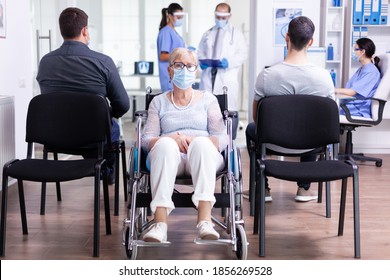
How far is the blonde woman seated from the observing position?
2.77 meters

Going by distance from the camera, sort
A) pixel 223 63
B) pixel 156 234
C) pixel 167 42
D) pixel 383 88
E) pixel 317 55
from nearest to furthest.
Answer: pixel 156 234
pixel 383 88
pixel 317 55
pixel 223 63
pixel 167 42

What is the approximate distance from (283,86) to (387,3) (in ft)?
10.1

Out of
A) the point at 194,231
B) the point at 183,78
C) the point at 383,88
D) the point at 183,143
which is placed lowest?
the point at 194,231

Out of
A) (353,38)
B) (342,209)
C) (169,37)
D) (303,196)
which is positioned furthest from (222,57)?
(342,209)

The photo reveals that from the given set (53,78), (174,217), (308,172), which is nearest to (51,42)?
(53,78)

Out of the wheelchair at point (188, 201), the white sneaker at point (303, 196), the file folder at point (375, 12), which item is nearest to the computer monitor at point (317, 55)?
the file folder at point (375, 12)

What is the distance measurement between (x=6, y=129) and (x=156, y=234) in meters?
1.94

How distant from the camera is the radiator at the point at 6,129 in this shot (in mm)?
4062

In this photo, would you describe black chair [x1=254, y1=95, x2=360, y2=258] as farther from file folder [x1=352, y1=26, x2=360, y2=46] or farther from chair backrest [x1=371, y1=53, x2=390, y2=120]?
file folder [x1=352, y1=26, x2=360, y2=46]

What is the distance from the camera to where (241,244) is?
2.85m

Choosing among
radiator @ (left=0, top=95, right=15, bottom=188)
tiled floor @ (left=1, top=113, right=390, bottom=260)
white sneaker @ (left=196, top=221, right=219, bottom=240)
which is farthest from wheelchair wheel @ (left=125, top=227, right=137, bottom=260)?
radiator @ (left=0, top=95, right=15, bottom=188)

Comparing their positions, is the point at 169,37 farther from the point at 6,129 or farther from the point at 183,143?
the point at 183,143

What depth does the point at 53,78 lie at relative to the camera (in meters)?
3.67

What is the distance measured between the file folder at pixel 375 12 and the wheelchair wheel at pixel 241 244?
3885 mm
